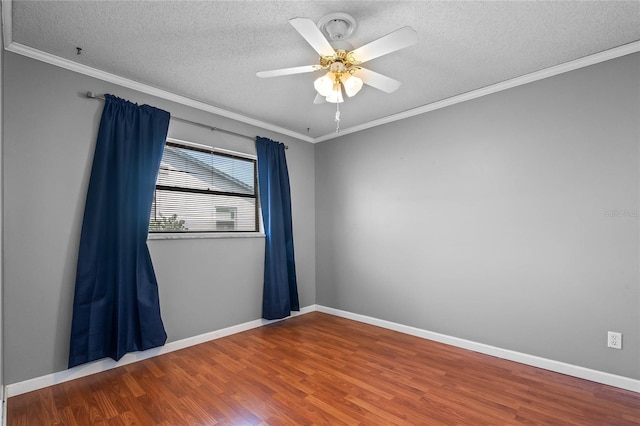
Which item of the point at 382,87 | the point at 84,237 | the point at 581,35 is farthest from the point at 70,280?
the point at 581,35

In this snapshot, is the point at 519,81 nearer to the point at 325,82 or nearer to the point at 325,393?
the point at 325,82

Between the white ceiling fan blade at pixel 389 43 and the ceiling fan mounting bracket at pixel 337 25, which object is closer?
the white ceiling fan blade at pixel 389 43

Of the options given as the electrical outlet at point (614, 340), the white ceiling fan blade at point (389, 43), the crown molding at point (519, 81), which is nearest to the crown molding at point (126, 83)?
the crown molding at point (519, 81)

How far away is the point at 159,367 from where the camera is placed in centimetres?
272

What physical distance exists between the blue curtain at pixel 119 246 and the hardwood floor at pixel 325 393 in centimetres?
30

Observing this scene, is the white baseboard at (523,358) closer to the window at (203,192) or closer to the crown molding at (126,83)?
the window at (203,192)

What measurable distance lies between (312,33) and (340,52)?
1.20 ft

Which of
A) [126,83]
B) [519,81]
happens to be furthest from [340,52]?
[126,83]

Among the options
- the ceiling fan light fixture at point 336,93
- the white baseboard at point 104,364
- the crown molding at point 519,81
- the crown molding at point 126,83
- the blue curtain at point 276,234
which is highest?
the crown molding at point 126,83

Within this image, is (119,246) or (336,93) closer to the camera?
(336,93)

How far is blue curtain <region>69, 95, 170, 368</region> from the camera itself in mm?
2514

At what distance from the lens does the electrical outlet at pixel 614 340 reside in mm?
2346

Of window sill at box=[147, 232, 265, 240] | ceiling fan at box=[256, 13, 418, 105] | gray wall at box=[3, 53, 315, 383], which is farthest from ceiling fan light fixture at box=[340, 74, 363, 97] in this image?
window sill at box=[147, 232, 265, 240]

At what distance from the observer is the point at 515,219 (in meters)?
2.85
